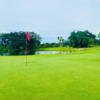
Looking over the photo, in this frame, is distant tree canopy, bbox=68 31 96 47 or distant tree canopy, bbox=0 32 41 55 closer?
distant tree canopy, bbox=0 32 41 55

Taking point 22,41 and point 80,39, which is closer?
point 22,41

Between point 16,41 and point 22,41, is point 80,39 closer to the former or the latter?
point 22,41

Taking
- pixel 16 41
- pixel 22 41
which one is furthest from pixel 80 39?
pixel 16 41

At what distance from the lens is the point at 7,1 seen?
55.8 feet

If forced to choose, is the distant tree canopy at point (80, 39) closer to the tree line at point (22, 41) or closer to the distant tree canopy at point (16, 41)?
the tree line at point (22, 41)

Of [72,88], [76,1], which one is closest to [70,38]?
[76,1]

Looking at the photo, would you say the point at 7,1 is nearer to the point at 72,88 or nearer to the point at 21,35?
the point at 72,88

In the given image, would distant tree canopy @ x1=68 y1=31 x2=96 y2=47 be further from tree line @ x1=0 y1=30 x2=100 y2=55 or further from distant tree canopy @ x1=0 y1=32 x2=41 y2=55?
distant tree canopy @ x1=0 y1=32 x2=41 y2=55

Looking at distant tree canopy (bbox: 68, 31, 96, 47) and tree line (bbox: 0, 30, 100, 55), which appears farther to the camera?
distant tree canopy (bbox: 68, 31, 96, 47)

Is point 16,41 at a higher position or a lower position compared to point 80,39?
lower

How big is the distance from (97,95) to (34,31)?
4689 cm

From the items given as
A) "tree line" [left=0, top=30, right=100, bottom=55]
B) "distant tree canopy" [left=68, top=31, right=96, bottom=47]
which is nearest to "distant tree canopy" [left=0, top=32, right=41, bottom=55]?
"tree line" [left=0, top=30, right=100, bottom=55]

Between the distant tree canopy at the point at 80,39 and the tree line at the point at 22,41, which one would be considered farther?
the distant tree canopy at the point at 80,39

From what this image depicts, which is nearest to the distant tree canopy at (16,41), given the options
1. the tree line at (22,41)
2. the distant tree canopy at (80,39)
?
the tree line at (22,41)
